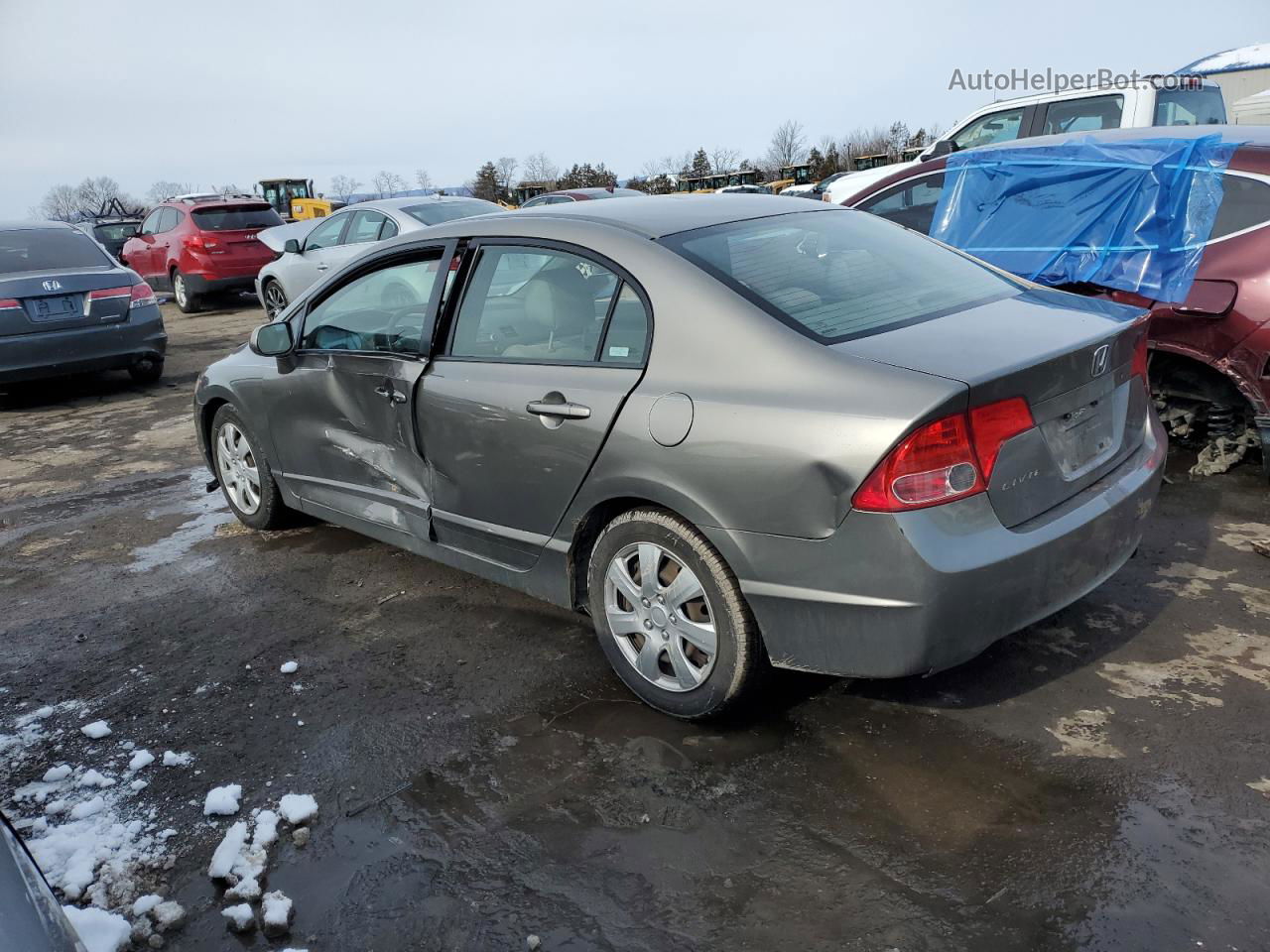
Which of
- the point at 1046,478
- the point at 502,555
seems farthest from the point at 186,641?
the point at 1046,478

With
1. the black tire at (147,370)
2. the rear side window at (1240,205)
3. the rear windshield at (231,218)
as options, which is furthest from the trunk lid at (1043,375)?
the rear windshield at (231,218)

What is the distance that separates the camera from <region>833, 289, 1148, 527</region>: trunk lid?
2.79 meters

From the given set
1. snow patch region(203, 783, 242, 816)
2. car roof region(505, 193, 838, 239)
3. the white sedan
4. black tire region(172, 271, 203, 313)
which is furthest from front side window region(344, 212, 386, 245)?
snow patch region(203, 783, 242, 816)

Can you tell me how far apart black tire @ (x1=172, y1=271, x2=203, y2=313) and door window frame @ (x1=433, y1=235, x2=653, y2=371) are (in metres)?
13.2

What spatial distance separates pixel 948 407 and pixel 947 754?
106 centimetres

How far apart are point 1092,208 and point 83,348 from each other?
27.2ft

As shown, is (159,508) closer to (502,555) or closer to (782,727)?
(502,555)

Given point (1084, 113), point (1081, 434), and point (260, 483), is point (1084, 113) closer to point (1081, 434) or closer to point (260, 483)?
point (1081, 434)

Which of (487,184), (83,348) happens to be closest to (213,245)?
(83,348)

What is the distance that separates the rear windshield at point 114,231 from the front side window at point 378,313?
63.8 ft

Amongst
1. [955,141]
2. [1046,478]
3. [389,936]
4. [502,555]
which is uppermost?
[955,141]

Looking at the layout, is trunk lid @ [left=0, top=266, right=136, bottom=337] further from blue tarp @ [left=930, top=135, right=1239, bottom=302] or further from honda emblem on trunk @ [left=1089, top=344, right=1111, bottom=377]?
honda emblem on trunk @ [left=1089, top=344, right=1111, bottom=377]

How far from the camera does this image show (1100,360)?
3096mm

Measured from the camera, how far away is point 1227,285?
15.5 feet
